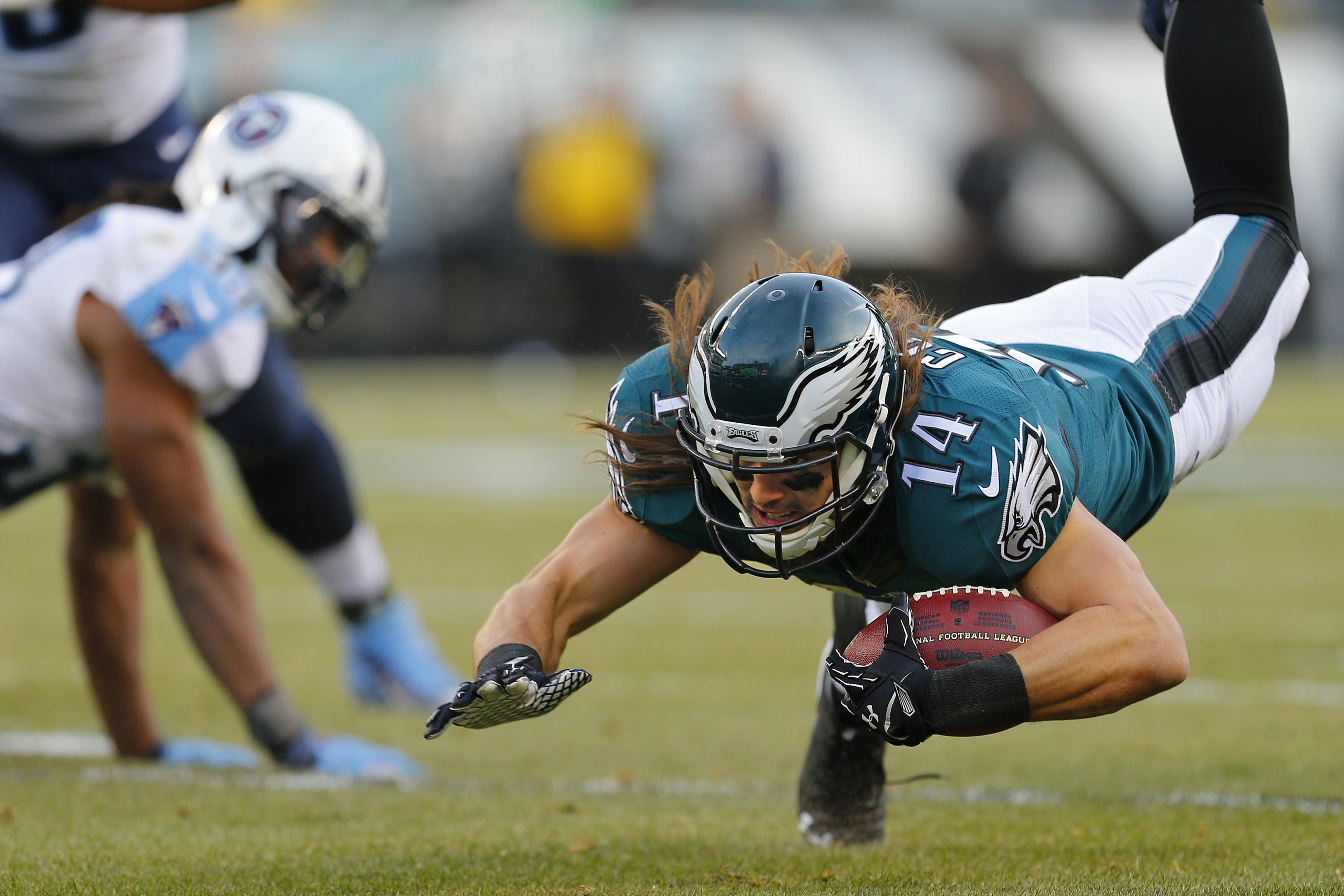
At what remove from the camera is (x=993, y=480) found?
9.32 feet

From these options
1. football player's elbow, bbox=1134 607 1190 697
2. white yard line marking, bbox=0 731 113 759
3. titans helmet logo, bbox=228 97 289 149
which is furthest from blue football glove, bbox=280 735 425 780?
football player's elbow, bbox=1134 607 1190 697

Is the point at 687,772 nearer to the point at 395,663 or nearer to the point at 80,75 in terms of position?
the point at 395,663

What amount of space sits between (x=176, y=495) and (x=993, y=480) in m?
2.25

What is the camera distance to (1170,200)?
19.3m

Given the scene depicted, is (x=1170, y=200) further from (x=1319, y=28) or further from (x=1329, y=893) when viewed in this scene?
(x=1329, y=893)

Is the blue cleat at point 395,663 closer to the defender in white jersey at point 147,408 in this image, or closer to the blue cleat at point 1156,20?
the defender in white jersey at point 147,408

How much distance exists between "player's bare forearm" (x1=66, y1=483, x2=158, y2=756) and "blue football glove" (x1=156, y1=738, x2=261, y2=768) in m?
0.06

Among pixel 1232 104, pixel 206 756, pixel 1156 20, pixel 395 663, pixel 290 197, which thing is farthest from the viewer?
pixel 395 663

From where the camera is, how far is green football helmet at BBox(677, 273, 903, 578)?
2.84 m

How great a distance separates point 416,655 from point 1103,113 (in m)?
15.7

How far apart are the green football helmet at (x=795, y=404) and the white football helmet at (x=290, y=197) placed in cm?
224

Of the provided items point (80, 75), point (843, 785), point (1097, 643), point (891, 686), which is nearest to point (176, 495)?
point (80, 75)

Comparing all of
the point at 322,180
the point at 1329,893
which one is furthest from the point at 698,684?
the point at 1329,893

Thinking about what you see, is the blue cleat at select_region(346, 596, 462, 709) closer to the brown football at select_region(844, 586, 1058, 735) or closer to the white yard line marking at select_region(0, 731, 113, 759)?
the white yard line marking at select_region(0, 731, 113, 759)
